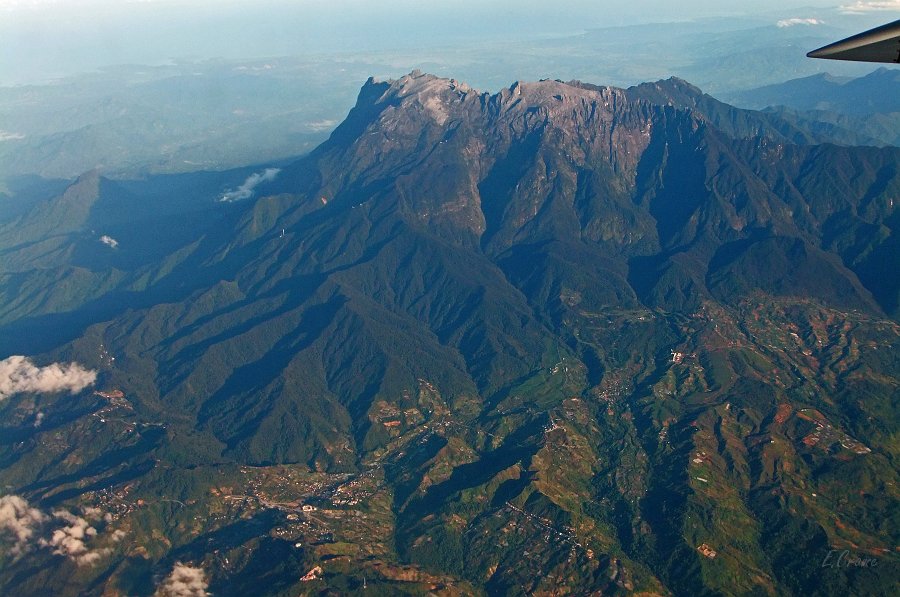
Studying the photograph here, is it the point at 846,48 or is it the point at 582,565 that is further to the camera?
the point at 582,565

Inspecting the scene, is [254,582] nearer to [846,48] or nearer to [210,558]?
[210,558]

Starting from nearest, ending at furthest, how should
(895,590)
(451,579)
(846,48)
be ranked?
(846,48), (895,590), (451,579)

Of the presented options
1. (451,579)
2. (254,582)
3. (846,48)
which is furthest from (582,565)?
(846,48)

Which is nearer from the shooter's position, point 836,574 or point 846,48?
point 846,48

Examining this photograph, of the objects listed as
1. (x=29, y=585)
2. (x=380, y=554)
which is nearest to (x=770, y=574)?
(x=380, y=554)

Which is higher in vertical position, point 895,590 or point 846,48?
point 846,48

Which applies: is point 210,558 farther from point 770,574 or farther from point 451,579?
point 770,574

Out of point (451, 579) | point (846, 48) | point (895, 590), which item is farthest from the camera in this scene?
point (451, 579)
